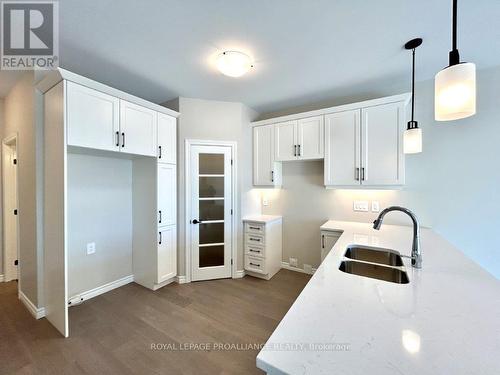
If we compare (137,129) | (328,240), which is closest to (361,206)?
(328,240)

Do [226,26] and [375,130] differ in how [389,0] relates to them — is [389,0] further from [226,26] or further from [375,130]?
[375,130]

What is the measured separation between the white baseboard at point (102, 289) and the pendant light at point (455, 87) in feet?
12.4

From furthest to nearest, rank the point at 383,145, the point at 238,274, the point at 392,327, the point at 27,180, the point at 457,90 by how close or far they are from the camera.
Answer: the point at 238,274 < the point at 383,145 < the point at 27,180 < the point at 457,90 < the point at 392,327

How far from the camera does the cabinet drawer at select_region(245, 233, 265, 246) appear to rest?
3.16 m

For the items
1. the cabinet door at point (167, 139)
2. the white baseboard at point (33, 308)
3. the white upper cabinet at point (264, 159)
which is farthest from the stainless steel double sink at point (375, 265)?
the white baseboard at point (33, 308)

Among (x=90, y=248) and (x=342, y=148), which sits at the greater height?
(x=342, y=148)

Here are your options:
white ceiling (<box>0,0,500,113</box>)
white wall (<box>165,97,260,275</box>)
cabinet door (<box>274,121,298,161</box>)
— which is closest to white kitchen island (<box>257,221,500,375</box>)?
white ceiling (<box>0,0,500,113</box>)

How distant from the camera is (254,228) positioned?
127 inches

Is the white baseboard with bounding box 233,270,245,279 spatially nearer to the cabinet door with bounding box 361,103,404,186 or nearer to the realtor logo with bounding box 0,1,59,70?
the cabinet door with bounding box 361,103,404,186

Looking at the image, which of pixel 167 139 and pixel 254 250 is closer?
pixel 167 139

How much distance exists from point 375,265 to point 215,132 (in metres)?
2.60

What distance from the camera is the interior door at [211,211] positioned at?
3.09 metres

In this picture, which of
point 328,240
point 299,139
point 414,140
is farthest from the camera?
point 299,139

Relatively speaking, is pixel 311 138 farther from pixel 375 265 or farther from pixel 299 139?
pixel 375 265
